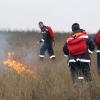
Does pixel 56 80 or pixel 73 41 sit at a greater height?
pixel 73 41

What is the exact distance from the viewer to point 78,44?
510 inches

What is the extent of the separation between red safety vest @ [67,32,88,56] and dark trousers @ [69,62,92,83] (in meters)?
0.29

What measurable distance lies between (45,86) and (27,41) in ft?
54.4

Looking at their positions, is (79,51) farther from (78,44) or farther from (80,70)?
(80,70)

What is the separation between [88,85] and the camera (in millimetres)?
12141

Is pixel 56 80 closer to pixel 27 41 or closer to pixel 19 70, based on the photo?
pixel 19 70

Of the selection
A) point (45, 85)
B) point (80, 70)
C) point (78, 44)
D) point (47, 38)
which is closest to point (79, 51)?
point (78, 44)

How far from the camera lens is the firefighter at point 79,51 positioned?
12.9 m

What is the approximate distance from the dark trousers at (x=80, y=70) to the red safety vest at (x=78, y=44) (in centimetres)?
29

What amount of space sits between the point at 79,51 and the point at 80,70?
0.51m

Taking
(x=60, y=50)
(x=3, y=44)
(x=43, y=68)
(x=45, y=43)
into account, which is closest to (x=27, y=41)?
(x=3, y=44)

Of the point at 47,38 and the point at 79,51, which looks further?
the point at 47,38

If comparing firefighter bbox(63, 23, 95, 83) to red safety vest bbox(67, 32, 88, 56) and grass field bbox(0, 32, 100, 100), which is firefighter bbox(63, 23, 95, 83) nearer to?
red safety vest bbox(67, 32, 88, 56)

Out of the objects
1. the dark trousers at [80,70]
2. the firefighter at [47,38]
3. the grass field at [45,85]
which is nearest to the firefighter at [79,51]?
the dark trousers at [80,70]
